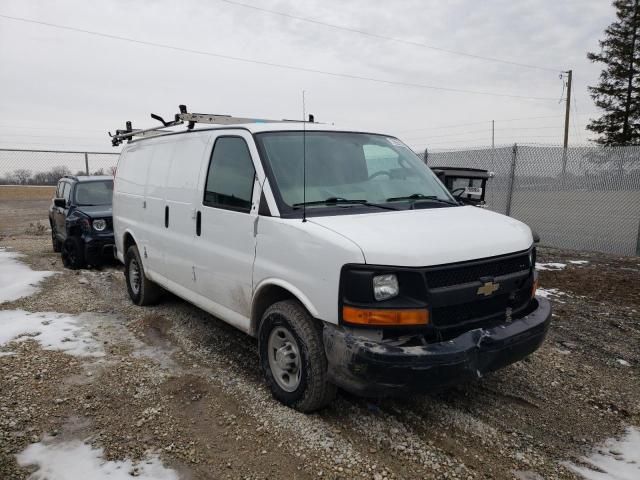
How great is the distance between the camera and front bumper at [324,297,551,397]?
108 inches

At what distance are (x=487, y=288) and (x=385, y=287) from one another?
75cm

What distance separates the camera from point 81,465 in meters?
2.85

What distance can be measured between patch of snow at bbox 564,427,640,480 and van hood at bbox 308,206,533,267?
1.37 m

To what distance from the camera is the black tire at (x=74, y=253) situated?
8.48 metres

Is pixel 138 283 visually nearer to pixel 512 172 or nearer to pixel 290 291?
pixel 290 291

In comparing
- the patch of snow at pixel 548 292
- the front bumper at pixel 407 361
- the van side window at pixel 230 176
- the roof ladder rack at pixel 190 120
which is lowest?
the patch of snow at pixel 548 292

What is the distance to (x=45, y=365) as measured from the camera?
4242 millimetres

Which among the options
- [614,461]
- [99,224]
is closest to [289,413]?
[614,461]

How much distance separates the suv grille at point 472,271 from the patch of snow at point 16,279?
19.5ft

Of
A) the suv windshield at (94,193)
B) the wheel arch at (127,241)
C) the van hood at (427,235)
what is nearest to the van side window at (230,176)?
the van hood at (427,235)

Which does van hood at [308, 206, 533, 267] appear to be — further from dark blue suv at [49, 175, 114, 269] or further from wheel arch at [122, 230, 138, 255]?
dark blue suv at [49, 175, 114, 269]

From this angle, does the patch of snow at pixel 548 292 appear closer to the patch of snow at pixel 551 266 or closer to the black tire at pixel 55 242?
the patch of snow at pixel 551 266

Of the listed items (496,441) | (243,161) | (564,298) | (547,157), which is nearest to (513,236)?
(496,441)

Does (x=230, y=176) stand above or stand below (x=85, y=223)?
above
